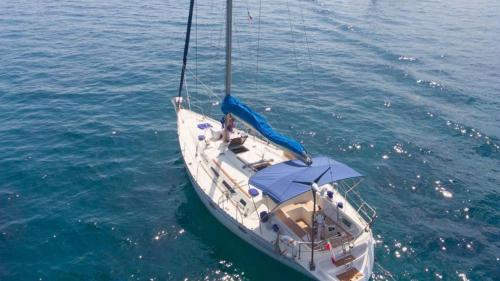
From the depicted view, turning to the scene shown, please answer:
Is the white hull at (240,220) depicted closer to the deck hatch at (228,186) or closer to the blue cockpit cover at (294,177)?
the deck hatch at (228,186)

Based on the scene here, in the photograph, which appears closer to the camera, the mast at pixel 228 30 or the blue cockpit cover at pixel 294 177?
the blue cockpit cover at pixel 294 177

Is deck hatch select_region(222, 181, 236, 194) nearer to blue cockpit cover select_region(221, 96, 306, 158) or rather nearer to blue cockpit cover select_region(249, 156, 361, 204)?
blue cockpit cover select_region(249, 156, 361, 204)

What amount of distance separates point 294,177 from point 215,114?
19.5 metres

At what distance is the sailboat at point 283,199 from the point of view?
66.3 ft

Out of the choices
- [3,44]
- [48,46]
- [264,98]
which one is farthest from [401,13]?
[3,44]

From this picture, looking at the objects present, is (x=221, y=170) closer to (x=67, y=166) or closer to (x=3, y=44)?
(x=67, y=166)

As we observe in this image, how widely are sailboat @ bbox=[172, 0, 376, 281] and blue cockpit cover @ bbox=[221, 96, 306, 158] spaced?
0.07m

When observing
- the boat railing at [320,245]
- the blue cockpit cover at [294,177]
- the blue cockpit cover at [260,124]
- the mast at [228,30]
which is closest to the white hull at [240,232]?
the boat railing at [320,245]

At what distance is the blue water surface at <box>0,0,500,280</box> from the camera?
23.1 meters

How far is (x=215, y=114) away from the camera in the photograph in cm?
3900

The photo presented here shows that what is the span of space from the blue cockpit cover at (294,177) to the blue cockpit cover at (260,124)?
44.7 inches

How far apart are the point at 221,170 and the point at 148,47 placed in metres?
33.6

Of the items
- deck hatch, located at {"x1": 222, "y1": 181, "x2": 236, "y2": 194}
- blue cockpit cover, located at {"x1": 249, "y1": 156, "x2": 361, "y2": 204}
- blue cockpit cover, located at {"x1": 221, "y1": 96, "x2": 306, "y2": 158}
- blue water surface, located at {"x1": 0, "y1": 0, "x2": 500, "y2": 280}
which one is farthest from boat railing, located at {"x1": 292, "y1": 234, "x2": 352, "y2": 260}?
deck hatch, located at {"x1": 222, "y1": 181, "x2": 236, "y2": 194}

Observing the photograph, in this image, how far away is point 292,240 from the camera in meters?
20.6
